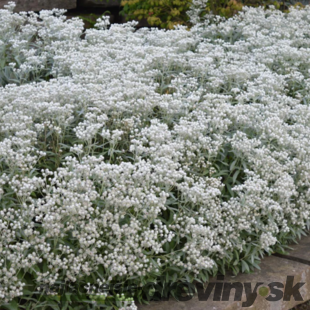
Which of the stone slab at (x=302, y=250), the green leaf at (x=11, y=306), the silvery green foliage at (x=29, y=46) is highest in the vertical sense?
the silvery green foliage at (x=29, y=46)

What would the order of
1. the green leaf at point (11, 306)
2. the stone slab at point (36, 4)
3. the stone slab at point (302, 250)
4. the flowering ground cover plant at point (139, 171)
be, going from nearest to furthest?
the green leaf at point (11, 306)
the flowering ground cover plant at point (139, 171)
the stone slab at point (302, 250)
the stone slab at point (36, 4)

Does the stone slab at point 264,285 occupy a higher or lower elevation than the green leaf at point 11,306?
lower

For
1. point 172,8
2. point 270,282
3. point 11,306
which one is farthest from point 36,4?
point 11,306

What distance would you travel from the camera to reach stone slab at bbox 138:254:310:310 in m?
3.57

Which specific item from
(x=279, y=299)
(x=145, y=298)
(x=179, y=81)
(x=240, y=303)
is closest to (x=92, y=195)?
(x=145, y=298)

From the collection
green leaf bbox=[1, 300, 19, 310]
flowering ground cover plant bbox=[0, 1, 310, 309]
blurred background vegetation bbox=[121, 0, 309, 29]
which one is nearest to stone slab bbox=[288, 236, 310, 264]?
flowering ground cover plant bbox=[0, 1, 310, 309]

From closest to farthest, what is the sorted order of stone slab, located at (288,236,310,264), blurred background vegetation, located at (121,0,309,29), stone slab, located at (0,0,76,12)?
stone slab, located at (288,236,310,264) < blurred background vegetation, located at (121,0,309,29) < stone slab, located at (0,0,76,12)

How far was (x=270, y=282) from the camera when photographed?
391 centimetres

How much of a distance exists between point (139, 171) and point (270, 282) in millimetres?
1336

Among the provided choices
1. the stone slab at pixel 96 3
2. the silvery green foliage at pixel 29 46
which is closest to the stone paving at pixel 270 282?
the silvery green foliage at pixel 29 46

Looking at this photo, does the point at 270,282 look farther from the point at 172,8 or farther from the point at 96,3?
the point at 96,3

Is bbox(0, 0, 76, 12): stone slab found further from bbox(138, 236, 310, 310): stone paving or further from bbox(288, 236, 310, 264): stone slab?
bbox(138, 236, 310, 310): stone paving

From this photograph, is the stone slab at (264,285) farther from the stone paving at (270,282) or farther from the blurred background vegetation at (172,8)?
the blurred background vegetation at (172,8)

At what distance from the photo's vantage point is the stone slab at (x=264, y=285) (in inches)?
141
